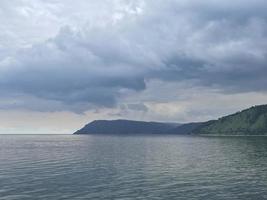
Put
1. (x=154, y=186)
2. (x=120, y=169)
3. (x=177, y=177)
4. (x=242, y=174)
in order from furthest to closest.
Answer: (x=120, y=169), (x=242, y=174), (x=177, y=177), (x=154, y=186)

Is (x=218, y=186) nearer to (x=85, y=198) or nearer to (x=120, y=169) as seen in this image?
(x=85, y=198)

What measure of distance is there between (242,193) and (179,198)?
13079 mm

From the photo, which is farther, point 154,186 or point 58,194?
point 154,186

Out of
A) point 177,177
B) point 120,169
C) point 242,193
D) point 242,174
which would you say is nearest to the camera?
point 242,193

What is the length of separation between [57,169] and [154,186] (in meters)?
43.4

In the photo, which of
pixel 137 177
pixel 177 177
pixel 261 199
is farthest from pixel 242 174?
pixel 261 199

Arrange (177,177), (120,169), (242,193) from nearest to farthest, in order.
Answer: (242,193)
(177,177)
(120,169)

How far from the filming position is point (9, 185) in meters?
83.8

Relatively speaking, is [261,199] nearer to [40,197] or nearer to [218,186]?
[218,186]

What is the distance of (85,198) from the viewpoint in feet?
230

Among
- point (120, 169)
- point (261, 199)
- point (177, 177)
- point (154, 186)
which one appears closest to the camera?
point (261, 199)

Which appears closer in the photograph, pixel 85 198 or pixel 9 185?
pixel 85 198

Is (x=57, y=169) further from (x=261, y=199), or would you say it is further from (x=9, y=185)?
(x=261, y=199)

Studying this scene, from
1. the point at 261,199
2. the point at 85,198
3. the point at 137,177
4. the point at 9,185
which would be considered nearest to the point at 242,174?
the point at 137,177
